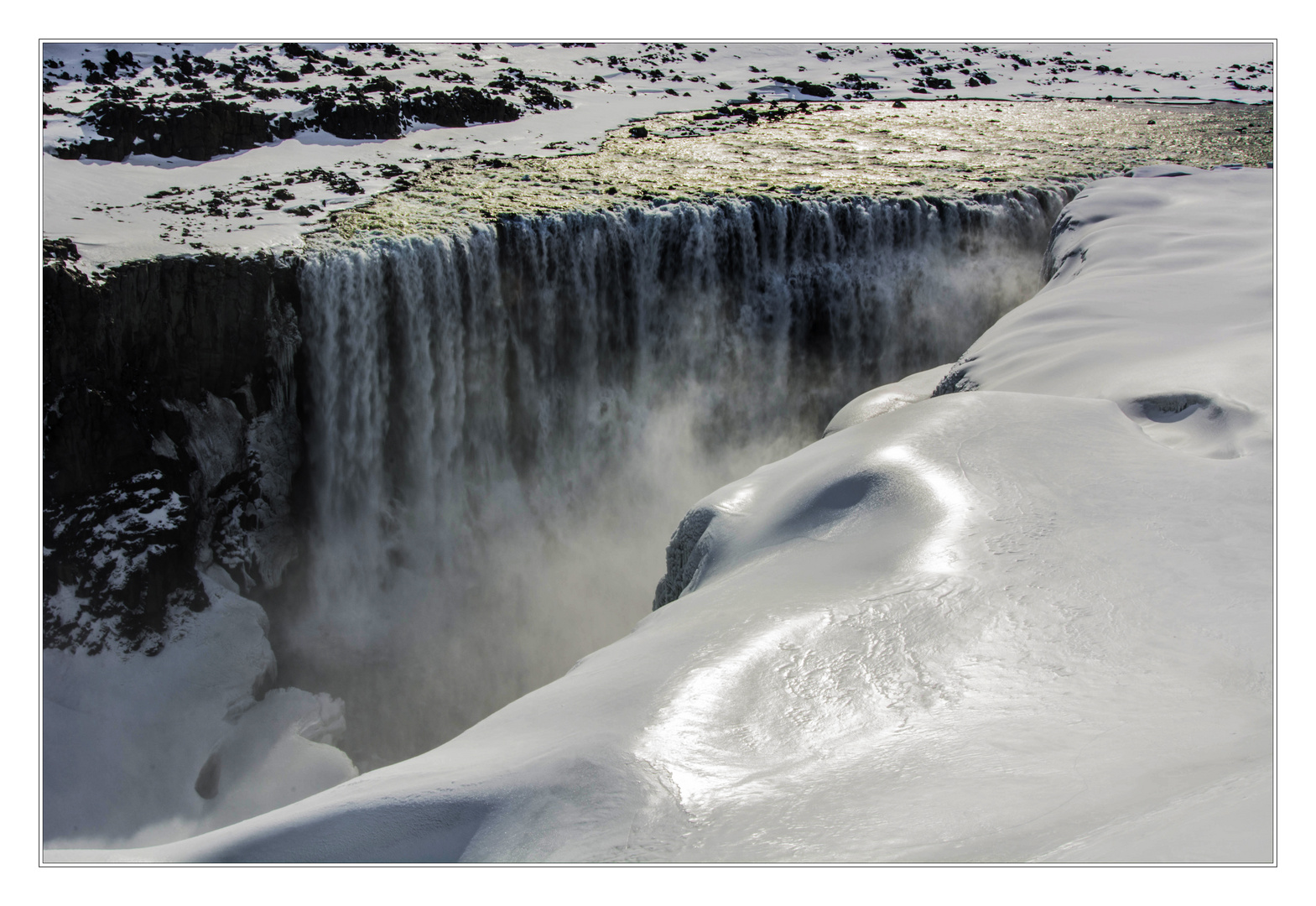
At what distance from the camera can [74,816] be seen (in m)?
7.73

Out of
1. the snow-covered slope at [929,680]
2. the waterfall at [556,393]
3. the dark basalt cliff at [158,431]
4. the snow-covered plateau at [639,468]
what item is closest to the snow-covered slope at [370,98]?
the snow-covered plateau at [639,468]

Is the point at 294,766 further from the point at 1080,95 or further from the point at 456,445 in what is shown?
the point at 1080,95

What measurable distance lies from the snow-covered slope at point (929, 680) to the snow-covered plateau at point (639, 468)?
0.02m

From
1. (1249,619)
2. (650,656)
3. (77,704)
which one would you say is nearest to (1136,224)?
(1249,619)

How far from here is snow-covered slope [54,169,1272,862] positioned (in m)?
2.68

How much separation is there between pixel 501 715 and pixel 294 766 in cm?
557

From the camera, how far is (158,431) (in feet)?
30.2

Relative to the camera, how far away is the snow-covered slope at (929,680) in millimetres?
2676

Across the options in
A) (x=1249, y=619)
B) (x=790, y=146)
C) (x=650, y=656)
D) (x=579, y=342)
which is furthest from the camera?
(x=790, y=146)

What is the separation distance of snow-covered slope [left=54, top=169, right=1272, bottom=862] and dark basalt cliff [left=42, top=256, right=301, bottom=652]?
5848 millimetres

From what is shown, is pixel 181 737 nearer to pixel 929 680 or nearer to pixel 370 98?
pixel 929 680

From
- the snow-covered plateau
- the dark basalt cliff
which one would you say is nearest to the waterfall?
the snow-covered plateau

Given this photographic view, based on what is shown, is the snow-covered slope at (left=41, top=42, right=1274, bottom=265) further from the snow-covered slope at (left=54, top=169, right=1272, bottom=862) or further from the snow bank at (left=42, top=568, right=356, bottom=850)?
the snow bank at (left=42, top=568, right=356, bottom=850)

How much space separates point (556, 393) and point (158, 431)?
4485 millimetres
